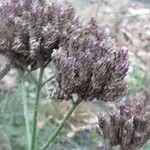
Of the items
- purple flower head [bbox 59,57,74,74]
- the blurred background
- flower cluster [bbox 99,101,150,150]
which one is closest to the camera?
purple flower head [bbox 59,57,74,74]

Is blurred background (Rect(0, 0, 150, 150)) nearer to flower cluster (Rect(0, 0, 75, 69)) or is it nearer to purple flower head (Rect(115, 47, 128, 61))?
flower cluster (Rect(0, 0, 75, 69))

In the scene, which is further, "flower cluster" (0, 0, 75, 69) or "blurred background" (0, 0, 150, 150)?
"blurred background" (0, 0, 150, 150)

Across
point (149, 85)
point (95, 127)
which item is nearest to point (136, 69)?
point (149, 85)

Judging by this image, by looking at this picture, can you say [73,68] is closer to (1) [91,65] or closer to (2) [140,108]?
(1) [91,65]

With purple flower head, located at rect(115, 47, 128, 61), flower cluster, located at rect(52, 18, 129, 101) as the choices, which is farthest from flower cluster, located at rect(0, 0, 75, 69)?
purple flower head, located at rect(115, 47, 128, 61)

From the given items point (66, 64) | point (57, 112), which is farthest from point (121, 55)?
point (57, 112)
